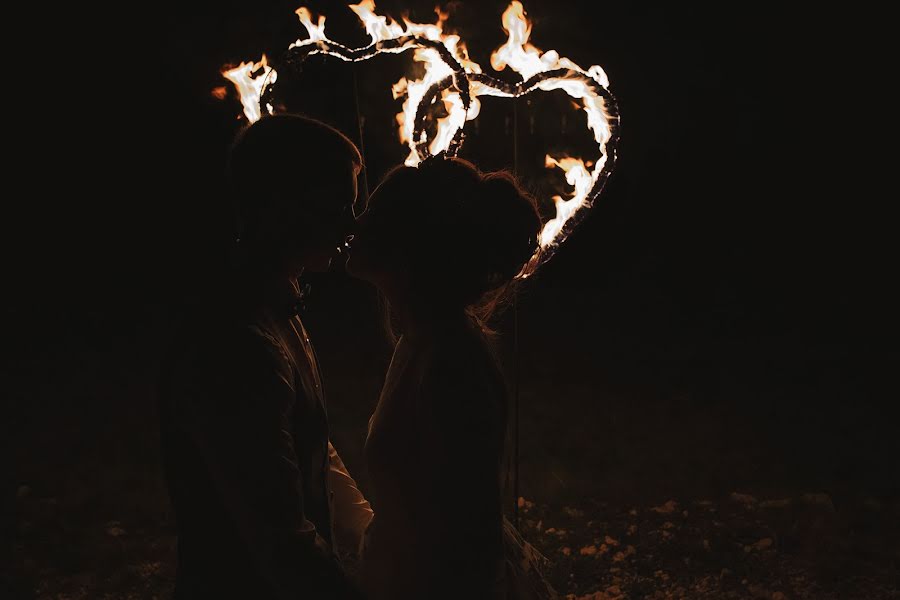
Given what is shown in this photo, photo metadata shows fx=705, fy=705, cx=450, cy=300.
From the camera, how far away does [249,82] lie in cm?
342

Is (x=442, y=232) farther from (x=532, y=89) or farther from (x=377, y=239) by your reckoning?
(x=532, y=89)

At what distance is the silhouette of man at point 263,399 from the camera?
5.70 ft

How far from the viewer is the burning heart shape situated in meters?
3.39

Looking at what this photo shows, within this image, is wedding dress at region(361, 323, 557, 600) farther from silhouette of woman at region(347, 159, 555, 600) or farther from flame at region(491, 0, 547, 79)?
flame at region(491, 0, 547, 79)

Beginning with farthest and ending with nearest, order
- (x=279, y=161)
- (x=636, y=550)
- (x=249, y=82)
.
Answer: (x=636, y=550) → (x=249, y=82) → (x=279, y=161)

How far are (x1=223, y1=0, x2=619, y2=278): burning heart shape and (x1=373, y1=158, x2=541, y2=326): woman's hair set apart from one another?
3.15ft

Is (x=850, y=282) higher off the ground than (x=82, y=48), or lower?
lower

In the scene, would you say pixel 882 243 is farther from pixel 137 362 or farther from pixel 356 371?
pixel 137 362

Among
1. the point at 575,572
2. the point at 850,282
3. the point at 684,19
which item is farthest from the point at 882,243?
the point at 575,572

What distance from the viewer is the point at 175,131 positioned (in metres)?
15.5

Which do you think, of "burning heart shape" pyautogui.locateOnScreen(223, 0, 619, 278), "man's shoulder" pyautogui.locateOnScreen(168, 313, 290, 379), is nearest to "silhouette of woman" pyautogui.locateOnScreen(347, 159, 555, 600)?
"man's shoulder" pyautogui.locateOnScreen(168, 313, 290, 379)

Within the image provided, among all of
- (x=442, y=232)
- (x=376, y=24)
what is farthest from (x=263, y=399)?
(x=376, y=24)

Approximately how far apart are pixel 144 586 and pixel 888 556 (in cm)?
539

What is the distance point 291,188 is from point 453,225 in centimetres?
50
